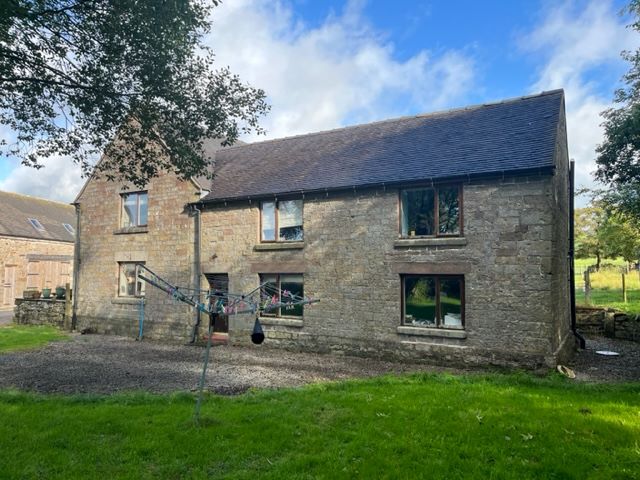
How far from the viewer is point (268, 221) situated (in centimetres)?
1564

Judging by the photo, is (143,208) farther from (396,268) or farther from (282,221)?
(396,268)

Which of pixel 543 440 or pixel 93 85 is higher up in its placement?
pixel 93 85

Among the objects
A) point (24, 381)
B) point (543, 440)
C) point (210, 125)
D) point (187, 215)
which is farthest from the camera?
point (187, 215)

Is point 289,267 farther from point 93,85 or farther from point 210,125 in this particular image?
point 93,85

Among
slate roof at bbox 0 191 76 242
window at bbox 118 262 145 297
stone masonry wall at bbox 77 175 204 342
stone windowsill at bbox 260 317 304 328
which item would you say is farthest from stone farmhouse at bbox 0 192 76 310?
stone windowsill at bbox 260 317 304 328

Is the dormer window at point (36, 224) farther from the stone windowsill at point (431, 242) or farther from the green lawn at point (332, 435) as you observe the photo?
the stone windowsill at point (431, 242)

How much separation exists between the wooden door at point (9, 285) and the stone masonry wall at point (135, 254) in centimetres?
1369

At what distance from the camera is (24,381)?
1035 centimetres

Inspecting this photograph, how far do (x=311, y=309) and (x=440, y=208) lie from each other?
5160 mm

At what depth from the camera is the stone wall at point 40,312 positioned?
20531 millimetres

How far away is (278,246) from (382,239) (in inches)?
147

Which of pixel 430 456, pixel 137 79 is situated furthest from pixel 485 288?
pixel 137 79

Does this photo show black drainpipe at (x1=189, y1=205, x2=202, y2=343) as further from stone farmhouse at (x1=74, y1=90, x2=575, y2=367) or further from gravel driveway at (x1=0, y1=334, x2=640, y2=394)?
gravel driveway at (x1=0, y1=334, x2=640, y2=394)

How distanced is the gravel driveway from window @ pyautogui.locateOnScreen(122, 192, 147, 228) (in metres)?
5.33
